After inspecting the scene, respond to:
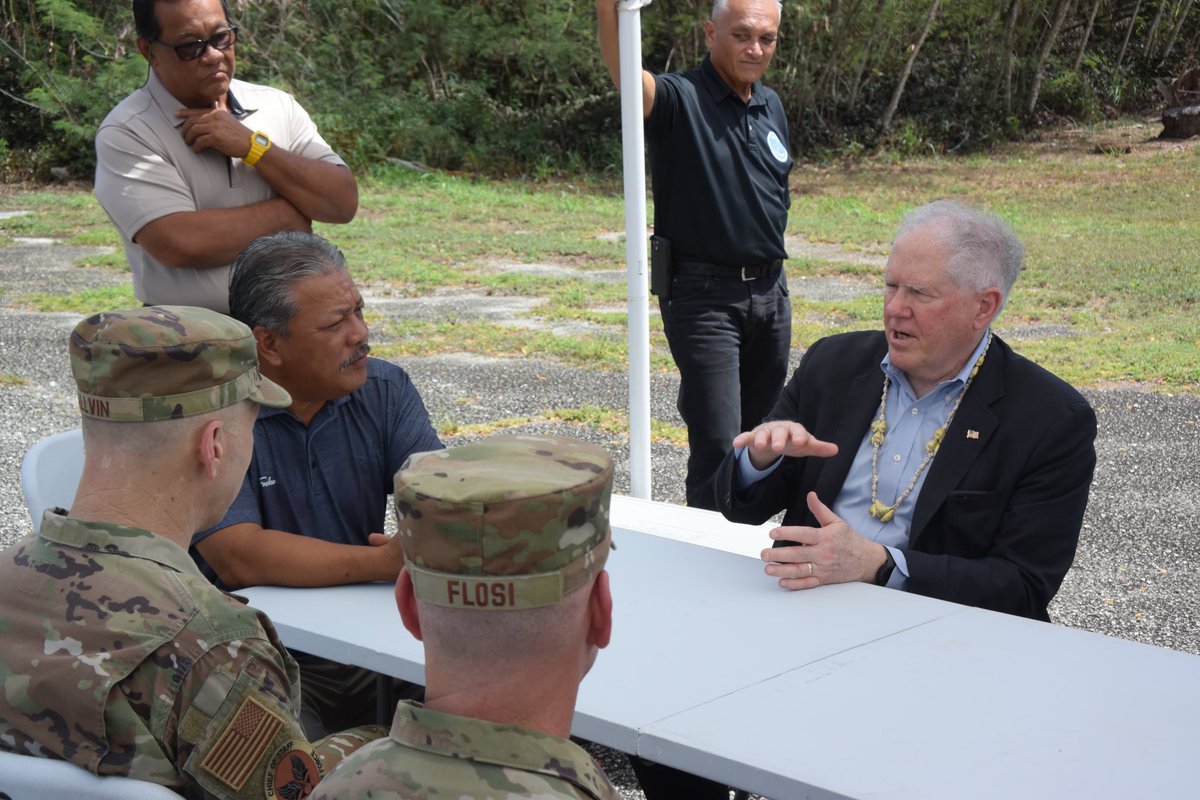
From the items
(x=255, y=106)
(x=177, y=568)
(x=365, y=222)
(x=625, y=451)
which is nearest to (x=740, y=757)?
(x=177, y=568)

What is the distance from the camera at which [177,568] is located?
1.74m

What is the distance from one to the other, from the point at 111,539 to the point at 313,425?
1.03m

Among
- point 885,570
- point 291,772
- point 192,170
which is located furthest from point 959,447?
point 192,170

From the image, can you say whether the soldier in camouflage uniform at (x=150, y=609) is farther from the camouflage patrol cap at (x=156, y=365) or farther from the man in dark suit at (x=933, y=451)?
the man in dark suit at (x=933, y=451)

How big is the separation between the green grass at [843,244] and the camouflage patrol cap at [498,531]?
6719 mm

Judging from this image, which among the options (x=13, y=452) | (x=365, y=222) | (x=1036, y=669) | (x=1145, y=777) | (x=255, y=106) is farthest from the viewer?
(x=365, y=222)

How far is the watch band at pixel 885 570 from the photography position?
8.21 ft

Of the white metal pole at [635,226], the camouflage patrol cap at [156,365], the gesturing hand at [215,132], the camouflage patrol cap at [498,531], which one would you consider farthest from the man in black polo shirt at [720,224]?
the camouflage patrol cap at [498,531]

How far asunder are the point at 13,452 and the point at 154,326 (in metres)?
4.84

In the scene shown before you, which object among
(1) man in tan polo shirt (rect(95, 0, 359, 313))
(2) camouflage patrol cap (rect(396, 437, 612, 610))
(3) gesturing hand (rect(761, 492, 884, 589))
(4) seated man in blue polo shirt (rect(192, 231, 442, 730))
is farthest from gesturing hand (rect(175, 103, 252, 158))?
(2) camouflage patrol cap (rect(396, 437, 612, 610))

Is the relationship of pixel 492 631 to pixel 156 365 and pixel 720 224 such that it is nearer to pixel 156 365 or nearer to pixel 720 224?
pixel 156 365

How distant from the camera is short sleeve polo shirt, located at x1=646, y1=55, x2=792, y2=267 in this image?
170 inches

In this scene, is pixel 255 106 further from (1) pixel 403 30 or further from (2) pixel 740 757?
(1) pixel 403 30

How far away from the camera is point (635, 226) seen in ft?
13.0
